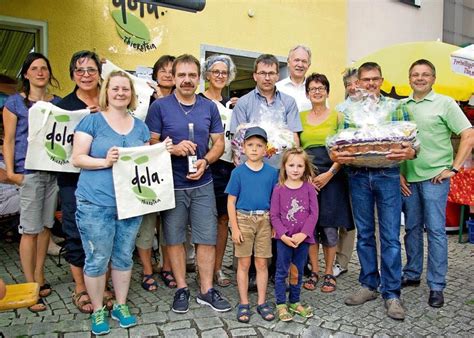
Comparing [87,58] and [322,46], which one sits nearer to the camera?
[87,58]

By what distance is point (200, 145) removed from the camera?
147 inches

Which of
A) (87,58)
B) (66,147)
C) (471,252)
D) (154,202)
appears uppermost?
(87,58)

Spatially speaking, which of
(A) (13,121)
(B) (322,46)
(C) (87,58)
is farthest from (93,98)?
(B) (322,46)

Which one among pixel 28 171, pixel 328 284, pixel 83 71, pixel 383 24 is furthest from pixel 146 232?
pixel 383 24

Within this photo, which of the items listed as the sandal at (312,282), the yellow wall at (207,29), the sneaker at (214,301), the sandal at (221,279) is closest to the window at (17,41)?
the yellow wall at (207,29)

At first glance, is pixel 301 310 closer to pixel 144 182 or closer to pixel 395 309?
pixel 395 309

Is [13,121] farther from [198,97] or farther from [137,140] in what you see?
[198,97]

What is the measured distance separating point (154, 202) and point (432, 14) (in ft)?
34.1

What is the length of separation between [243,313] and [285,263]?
1.71ft

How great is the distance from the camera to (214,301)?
3.78 metres

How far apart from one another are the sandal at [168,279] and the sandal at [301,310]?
1.18 m

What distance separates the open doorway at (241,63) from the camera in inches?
309

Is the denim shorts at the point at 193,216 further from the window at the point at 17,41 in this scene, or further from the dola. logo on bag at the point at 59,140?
the window at the point at 17,41

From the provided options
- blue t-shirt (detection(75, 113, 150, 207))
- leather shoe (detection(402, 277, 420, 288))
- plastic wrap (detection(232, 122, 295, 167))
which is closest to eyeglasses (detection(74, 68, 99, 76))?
blue t-shirt (detection(75, 113, 150, 207))
